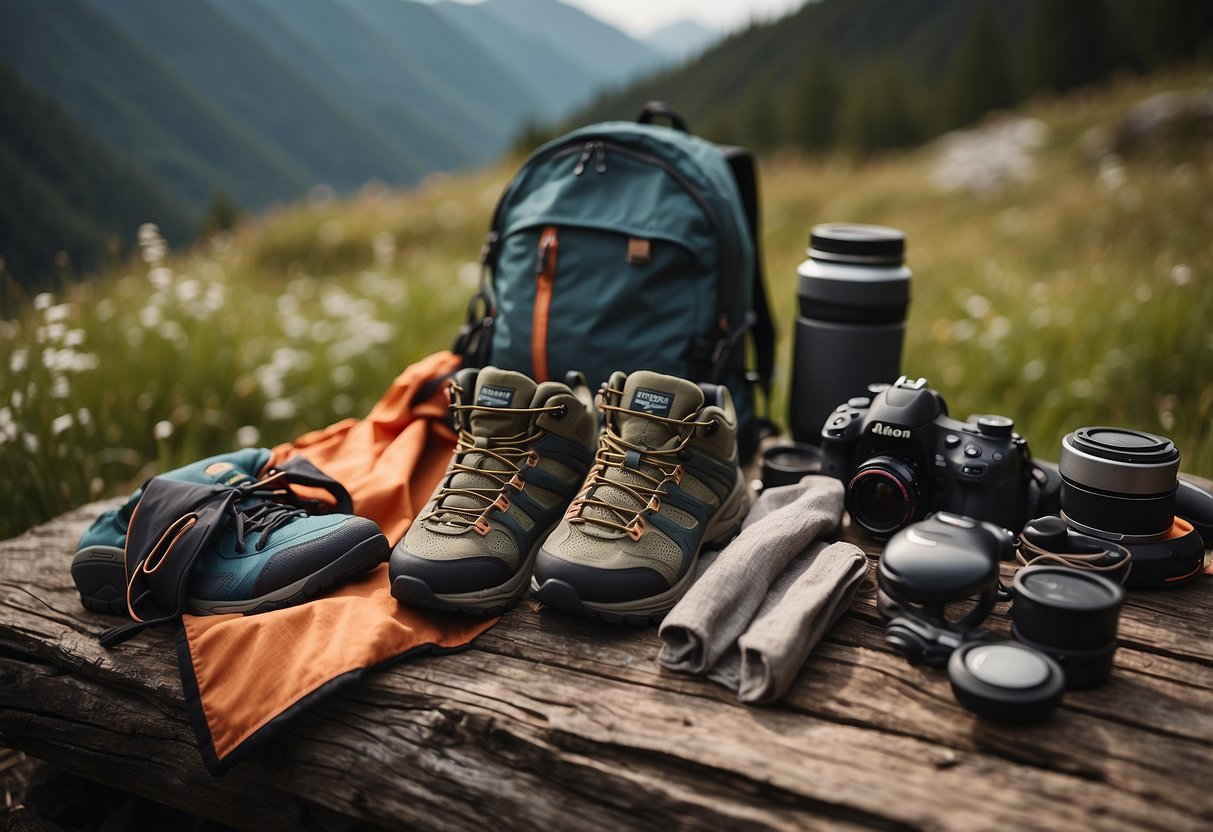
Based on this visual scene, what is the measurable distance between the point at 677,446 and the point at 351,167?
93452 mm

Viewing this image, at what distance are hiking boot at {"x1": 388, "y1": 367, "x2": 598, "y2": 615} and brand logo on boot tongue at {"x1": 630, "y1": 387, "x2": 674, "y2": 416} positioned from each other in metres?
0.16

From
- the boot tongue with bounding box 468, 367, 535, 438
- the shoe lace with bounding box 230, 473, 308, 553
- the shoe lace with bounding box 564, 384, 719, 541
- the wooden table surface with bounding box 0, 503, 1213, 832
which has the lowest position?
the wooden table surface with bounding box 0, 503, 1213, 832

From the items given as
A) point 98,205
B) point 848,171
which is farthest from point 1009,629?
point 98,205

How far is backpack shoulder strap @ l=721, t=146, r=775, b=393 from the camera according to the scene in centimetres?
274

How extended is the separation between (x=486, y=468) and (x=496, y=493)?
6cm

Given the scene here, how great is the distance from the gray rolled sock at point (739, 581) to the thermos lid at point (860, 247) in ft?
2.41

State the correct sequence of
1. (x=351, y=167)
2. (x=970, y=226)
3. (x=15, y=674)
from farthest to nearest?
(x=351, y=167), (x=970, y=226), (x=15, y=674)

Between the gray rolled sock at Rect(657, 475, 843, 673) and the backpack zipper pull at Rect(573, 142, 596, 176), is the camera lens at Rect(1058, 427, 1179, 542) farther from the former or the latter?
the backpack zipper pull at Rect(573, 142, 596, 176)

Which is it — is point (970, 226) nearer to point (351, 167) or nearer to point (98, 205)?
point (98, 205)

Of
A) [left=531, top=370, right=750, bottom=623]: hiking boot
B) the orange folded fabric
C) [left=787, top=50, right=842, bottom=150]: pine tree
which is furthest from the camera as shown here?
[left=787, top=50, right=842, bottom=150]: pine tree

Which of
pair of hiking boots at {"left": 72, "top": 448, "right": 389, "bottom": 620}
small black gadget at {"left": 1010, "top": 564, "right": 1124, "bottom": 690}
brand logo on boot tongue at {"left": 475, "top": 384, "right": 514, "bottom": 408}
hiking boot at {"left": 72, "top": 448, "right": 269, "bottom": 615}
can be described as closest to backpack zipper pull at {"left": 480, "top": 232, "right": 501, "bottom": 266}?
brand logo on boot tongue at {"left": 475, "top": 384, "right": 514, "bottom": 408}

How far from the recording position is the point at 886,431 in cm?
187

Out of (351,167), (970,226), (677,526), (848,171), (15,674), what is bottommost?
(15,674)

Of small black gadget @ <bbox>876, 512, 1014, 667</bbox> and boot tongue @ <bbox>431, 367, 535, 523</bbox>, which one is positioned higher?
boot tongue @ <bbox>431, 367, 535, 523</bbox>
